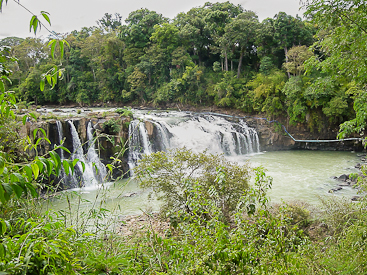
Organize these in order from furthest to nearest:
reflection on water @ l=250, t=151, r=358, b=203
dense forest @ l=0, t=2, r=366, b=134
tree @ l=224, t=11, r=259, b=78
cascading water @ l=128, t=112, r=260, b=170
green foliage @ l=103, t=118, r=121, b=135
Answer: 1. tree @ l=224, t=11, r=259, b=78
2. dense forest @ l=0, t=2, r=366, b=134
3. cascading water @ l=128, t=112, r=260, b=170
4. green foliage @ l=103, t=118, r=121, b=135
5. reflection on water @ l=250, t=151, r=358, b=203

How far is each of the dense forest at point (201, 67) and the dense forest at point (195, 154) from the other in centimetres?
12

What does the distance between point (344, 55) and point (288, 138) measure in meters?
13.7

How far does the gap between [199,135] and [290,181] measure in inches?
261

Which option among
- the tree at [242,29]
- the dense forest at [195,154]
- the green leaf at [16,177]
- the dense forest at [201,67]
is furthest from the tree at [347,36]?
the tree at [242,29]

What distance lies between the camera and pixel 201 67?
23.3 meters

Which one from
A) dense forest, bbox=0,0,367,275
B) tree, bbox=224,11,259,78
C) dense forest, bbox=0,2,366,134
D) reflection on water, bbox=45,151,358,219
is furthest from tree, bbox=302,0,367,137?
tree, bbox=224,11,259,78

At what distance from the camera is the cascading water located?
14.3 m

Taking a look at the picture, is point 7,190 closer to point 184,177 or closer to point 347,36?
point 347,36

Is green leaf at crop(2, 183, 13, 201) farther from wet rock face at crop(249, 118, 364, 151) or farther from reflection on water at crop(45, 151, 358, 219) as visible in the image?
wet rock face at crop(249, 118, 364, 151)

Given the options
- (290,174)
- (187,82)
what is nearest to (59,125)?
(290,174)

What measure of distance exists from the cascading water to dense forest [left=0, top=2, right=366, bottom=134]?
8.33 ft

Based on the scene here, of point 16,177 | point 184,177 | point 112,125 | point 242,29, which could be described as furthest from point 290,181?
point 242,29

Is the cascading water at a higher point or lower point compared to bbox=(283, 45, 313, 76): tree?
lower

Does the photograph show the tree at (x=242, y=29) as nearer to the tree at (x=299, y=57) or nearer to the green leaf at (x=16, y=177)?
the tree at (x=299, y=57)
